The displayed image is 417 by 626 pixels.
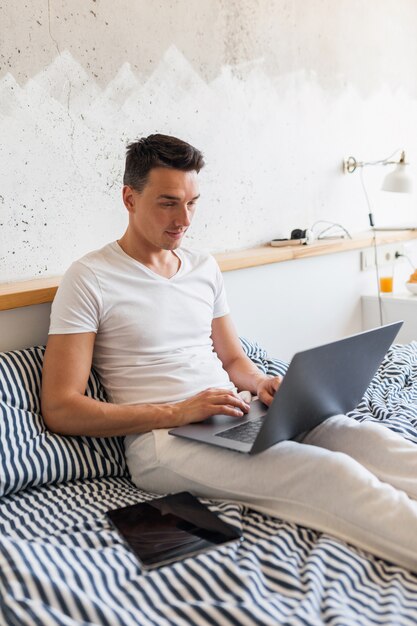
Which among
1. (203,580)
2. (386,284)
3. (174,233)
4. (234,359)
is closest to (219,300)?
(234,359)

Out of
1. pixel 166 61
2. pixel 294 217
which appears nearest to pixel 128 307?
pixel 166 61

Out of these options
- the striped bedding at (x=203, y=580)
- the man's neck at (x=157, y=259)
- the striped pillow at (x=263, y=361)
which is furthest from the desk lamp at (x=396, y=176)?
the striped bedding at (x=203, y=580)

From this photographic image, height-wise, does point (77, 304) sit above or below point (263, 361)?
above

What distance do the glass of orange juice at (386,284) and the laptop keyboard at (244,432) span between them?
1.62m

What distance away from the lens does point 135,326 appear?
155 cm

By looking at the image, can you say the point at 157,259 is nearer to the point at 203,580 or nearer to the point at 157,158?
the point at 157,158

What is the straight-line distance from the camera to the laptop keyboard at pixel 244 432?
1.31 meters

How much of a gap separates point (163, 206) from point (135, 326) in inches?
11.2

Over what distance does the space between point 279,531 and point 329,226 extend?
72.6 inches

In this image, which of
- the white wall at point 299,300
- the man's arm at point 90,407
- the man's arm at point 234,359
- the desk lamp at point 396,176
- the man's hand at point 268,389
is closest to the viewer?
the man's arm at point 90,407

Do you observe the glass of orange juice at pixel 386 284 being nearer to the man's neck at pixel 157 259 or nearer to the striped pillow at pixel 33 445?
the man's neck at pixel 157 259

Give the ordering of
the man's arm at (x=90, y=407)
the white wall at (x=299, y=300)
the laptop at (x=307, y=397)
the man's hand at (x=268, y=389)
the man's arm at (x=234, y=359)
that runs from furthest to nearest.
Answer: the white wall at (x=299, y=300) < the man's arm at (x=234, y=359) < the man's hand at (x=268, y=389) < the man's arm at (x=90, y=407) < the laptop at (x=307, y=397)

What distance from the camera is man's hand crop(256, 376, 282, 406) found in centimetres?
154

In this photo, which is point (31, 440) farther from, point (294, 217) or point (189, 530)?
point (294, 217)
